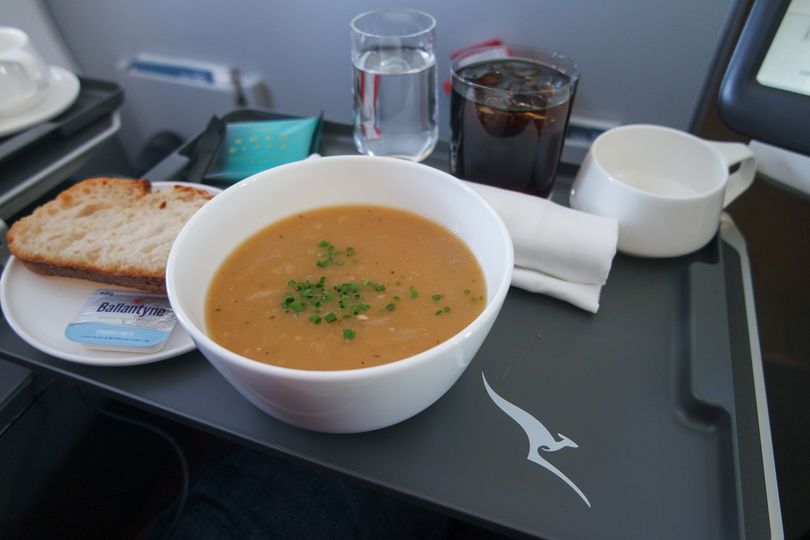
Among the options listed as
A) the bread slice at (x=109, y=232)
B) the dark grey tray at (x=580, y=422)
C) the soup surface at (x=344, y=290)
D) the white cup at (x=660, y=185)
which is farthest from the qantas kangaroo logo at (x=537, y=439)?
the bread slice at (x=109, y=232)

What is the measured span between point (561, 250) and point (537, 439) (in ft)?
0.82

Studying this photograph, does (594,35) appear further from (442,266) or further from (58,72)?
(58,72)

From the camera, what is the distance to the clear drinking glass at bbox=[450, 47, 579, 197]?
2.51 feet

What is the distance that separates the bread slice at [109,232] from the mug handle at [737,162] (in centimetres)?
76

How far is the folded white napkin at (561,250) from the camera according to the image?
2.31ft

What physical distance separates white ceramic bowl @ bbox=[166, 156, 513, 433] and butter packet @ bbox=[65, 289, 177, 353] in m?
0.09

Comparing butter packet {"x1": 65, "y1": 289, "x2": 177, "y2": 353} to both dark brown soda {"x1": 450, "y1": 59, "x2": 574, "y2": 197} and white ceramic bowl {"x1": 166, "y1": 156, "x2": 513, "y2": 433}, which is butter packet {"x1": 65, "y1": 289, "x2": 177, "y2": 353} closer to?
white ceramic bowl {"x1": 166, "y1": 156, "x2": 513, "y2": 433}

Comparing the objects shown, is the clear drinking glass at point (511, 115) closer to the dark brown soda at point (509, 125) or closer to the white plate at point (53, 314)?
the dark brown soda at point (509, 125)

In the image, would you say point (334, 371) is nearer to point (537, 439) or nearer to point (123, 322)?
point (537, 439)

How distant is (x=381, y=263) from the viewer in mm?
661

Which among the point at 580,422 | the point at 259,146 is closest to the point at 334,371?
the point at 580,422

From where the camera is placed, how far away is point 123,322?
67 cm

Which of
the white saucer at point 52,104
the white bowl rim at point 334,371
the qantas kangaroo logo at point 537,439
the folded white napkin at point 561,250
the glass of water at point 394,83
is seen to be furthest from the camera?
the white saucer at point 52,104

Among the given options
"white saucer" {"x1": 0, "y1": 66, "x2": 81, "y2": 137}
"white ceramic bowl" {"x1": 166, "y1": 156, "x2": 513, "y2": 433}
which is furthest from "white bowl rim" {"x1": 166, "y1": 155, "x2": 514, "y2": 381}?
"white saucer" {"x1": 0, "y1": 66, "x2": 81, "y2": 137}
